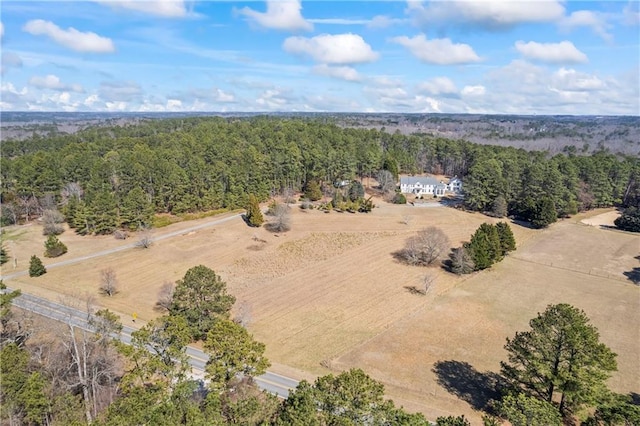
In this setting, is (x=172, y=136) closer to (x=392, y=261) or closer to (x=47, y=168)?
(x=47, y=168)

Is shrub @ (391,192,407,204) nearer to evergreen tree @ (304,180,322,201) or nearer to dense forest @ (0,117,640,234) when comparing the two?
dense forest @ (0,117,640,234)

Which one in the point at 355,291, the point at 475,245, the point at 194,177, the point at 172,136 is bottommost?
the point at 355,291

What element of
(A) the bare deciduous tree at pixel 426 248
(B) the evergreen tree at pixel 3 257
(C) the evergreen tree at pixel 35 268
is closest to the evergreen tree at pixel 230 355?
(A) the bare deciduous tree at pixel 426 248

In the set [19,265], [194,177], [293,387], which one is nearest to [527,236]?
[293,387]

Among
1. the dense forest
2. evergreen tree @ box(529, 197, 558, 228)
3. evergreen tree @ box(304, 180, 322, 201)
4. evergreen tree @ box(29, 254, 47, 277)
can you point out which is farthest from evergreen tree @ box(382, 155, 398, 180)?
evergreen tree @ box(29, 254, 47, 277)

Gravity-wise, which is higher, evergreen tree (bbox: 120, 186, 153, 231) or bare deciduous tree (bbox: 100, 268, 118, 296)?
evergreen tree (bbox: 120, 186, 153, 231)

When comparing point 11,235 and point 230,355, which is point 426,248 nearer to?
point 230,355
